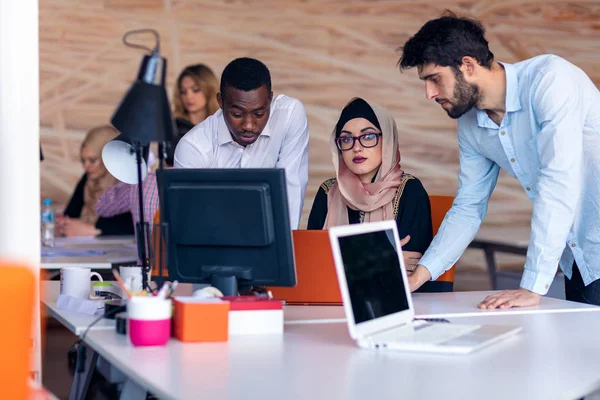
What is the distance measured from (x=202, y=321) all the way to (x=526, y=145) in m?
1.24

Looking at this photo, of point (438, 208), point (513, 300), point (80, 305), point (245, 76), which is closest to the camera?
point (80, 305)

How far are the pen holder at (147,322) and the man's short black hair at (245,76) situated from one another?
127cm

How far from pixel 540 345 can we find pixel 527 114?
2.94ft

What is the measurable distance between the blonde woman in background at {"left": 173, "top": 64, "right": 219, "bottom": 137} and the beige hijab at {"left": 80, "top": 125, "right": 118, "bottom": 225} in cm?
53

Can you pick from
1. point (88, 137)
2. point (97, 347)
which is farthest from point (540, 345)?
point (88, 137)

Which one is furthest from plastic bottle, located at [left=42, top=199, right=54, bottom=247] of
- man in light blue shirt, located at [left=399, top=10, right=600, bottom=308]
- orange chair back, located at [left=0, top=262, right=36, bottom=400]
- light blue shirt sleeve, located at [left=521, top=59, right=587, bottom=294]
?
orange chair back, located at [left=0, top=262, right=36, bottom=400]

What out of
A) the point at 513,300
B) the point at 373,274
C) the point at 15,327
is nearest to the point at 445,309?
the point at 513,300

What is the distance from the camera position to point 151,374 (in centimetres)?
153

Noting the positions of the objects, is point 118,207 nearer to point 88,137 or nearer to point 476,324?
point 88,137

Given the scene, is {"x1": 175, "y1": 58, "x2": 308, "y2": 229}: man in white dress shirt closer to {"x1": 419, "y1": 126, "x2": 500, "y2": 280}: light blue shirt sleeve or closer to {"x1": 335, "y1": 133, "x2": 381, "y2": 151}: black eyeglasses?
{"x1": 335, "y1": 133, "x2": 381, "y2": 151}: black eyeglasses

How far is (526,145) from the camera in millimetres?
2490

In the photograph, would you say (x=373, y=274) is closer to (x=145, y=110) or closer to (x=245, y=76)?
(x=145, y=110)

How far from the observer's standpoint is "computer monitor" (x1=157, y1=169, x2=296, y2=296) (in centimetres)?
198

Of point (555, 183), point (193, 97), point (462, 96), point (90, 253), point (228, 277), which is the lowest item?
point (90, 253)
